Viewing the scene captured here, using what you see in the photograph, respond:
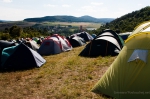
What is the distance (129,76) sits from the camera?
6.62m

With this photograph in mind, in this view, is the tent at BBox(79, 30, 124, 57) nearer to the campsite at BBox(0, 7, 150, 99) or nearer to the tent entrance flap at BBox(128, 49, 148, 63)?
the campsite at BBox(0, 7, 150, 99)

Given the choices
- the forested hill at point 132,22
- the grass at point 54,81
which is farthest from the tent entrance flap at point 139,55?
the forested hill at point 132,22

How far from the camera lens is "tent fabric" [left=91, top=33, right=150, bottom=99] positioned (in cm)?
625

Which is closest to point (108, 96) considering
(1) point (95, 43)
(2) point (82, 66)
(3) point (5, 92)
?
(3) point (5, 92)

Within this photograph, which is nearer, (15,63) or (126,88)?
(126,88)

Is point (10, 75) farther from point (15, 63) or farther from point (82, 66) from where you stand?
point (82, 66)

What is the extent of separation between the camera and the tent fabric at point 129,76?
20.5ft

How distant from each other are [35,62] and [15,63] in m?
1.25

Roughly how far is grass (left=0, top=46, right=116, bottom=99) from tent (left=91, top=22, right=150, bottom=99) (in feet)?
2.12

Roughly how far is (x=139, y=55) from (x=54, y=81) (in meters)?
4.53

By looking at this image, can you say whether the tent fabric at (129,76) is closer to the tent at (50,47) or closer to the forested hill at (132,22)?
the tent at (50,47)

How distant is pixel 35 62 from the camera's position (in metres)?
12.4

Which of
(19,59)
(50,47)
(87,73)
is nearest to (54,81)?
(87,73)

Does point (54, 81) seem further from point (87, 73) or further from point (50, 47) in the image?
point (50, 47)
